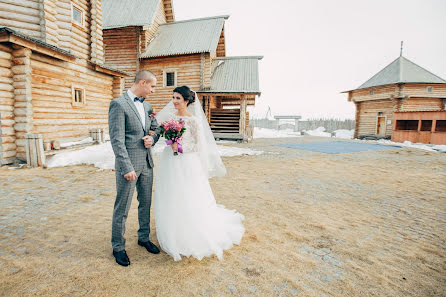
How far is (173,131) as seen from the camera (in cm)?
264

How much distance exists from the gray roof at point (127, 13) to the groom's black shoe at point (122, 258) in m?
16.7

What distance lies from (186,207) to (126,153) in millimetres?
957

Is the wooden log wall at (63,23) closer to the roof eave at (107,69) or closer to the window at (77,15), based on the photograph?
the window at (77,15)

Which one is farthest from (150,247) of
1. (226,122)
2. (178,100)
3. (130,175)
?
(226,122)

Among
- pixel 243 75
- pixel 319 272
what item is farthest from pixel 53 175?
pixel 243 75

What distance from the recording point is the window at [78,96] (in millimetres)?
9500

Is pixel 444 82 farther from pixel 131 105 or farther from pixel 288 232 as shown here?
pixel 131 105

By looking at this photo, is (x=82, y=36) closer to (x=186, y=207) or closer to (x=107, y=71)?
(x=107, y=71)

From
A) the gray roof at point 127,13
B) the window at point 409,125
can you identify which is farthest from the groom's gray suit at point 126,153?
the window at point 409,125

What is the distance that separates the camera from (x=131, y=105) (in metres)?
2.44

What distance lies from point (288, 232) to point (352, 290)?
3.81 ft

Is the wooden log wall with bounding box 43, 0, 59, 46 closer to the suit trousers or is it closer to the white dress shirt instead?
the white dress shirt

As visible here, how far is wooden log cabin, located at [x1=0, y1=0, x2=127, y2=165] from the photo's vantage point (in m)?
6.96

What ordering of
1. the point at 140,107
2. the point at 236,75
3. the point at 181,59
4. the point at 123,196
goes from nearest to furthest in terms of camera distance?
1. the point at 123,196
2. the point at 140,107
3. the point at 236,75
4. the point at 181,59
